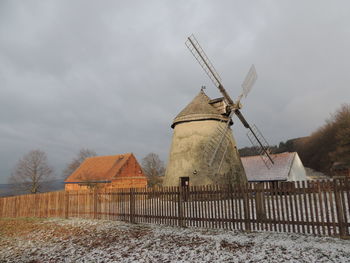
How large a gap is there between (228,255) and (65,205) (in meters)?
12.0

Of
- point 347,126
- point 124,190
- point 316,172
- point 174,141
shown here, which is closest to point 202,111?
point 174,141

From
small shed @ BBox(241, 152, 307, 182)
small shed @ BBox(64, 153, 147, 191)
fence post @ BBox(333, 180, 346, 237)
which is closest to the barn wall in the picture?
small shed @ BBox(241, 152, 307, 182)

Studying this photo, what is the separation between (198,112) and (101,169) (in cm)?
2195

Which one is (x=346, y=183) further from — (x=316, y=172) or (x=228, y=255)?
(x=316, y=172)

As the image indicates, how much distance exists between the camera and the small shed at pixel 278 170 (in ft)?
87.6

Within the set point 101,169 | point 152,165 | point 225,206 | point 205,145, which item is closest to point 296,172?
point 205,145

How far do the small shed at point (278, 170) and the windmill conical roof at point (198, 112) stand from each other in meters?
12.0

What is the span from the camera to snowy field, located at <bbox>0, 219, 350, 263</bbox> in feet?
19.7

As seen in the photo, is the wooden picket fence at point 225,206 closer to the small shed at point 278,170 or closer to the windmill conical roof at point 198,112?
the windmill conical roof at point 198,112

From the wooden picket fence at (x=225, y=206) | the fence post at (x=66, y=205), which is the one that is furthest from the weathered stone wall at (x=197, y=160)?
the fence post at (x=66, y=205)

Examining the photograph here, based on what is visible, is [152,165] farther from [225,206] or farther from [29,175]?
A: [225,206]

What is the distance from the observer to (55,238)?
9.57m

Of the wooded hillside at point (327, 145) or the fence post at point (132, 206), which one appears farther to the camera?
the wooded hillside at point (327, 145)

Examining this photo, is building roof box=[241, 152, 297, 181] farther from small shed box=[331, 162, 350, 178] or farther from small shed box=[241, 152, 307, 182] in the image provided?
small shed box=[331, 162, 350, 178]
